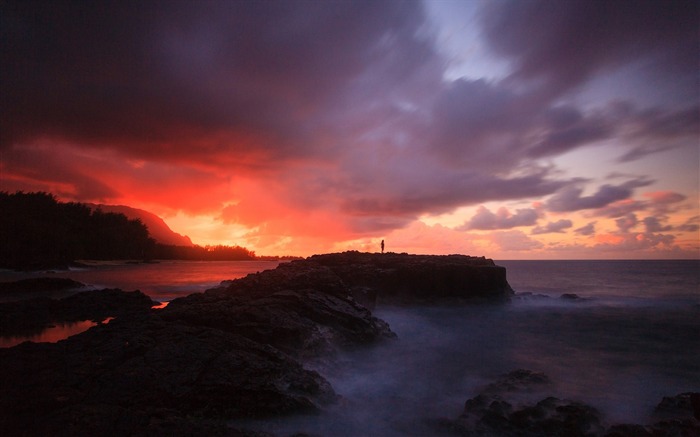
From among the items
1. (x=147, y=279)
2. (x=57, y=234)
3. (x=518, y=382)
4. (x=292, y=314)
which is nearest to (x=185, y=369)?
(x=292, y=314)

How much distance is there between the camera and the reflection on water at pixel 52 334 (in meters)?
12.2

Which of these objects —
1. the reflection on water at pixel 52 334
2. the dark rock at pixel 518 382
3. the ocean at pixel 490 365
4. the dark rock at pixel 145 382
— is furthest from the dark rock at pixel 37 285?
the dark rock at pixel 518 382

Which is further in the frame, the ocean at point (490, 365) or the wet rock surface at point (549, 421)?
the ocean at point (490, 365)

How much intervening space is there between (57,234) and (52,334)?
91432 mm

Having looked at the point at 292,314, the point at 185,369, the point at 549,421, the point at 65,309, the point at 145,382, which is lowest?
the point at 549,421

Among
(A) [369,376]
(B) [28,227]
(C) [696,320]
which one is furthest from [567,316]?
(B) [28,227]

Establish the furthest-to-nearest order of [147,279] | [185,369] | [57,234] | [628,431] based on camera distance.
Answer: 1. [57,234]
2. [147,279]
3. [185,369]
4. [628,431]

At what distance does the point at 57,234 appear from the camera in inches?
3275

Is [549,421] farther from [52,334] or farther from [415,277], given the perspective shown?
[52,334]

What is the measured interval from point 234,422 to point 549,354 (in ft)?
40.6

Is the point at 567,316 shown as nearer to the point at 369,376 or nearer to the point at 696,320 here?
the point at 696,320

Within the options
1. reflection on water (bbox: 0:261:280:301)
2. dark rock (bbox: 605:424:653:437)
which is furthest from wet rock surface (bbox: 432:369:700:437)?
reflection on water (bbox: 0:261:280:301)

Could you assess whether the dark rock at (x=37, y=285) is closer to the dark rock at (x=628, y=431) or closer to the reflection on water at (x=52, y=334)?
the reflection on water at (x=52, y=334)

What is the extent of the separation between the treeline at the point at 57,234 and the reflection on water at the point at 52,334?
206ft
